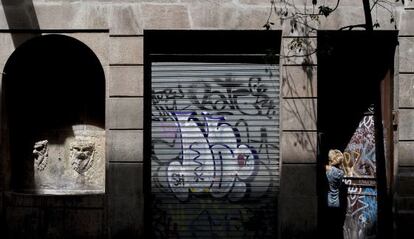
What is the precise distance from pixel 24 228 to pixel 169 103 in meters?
3.47

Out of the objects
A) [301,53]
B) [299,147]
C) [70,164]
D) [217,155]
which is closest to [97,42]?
[70,164]

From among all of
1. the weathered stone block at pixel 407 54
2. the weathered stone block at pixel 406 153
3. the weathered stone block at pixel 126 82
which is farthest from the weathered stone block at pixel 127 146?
the weathered stone block at pixel 407 54

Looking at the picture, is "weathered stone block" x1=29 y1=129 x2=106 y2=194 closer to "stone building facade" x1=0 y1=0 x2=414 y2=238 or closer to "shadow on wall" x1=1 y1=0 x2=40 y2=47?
"stone building facade" x1=0 y1=0 x2=414 y2=238

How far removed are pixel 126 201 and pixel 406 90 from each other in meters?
5.31

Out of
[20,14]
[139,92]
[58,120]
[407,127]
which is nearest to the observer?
[407,127]

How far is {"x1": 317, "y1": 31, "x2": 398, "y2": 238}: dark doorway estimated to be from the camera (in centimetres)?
1276

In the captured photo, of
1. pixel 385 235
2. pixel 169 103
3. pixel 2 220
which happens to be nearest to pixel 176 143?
pixel 169 103

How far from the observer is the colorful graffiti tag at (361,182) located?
42.7 feet

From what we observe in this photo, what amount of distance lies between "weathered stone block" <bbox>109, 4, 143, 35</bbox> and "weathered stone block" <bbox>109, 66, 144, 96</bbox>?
0.66 meters

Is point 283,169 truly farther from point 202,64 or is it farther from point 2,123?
point 2,123

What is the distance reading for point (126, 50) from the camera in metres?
12.3

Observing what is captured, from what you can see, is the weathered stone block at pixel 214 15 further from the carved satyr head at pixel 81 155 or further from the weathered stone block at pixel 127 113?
the carved satyr head at pixel 81 155

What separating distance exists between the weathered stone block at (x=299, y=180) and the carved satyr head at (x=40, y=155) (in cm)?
462

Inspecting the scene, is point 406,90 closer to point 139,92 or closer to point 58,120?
point 139,92
